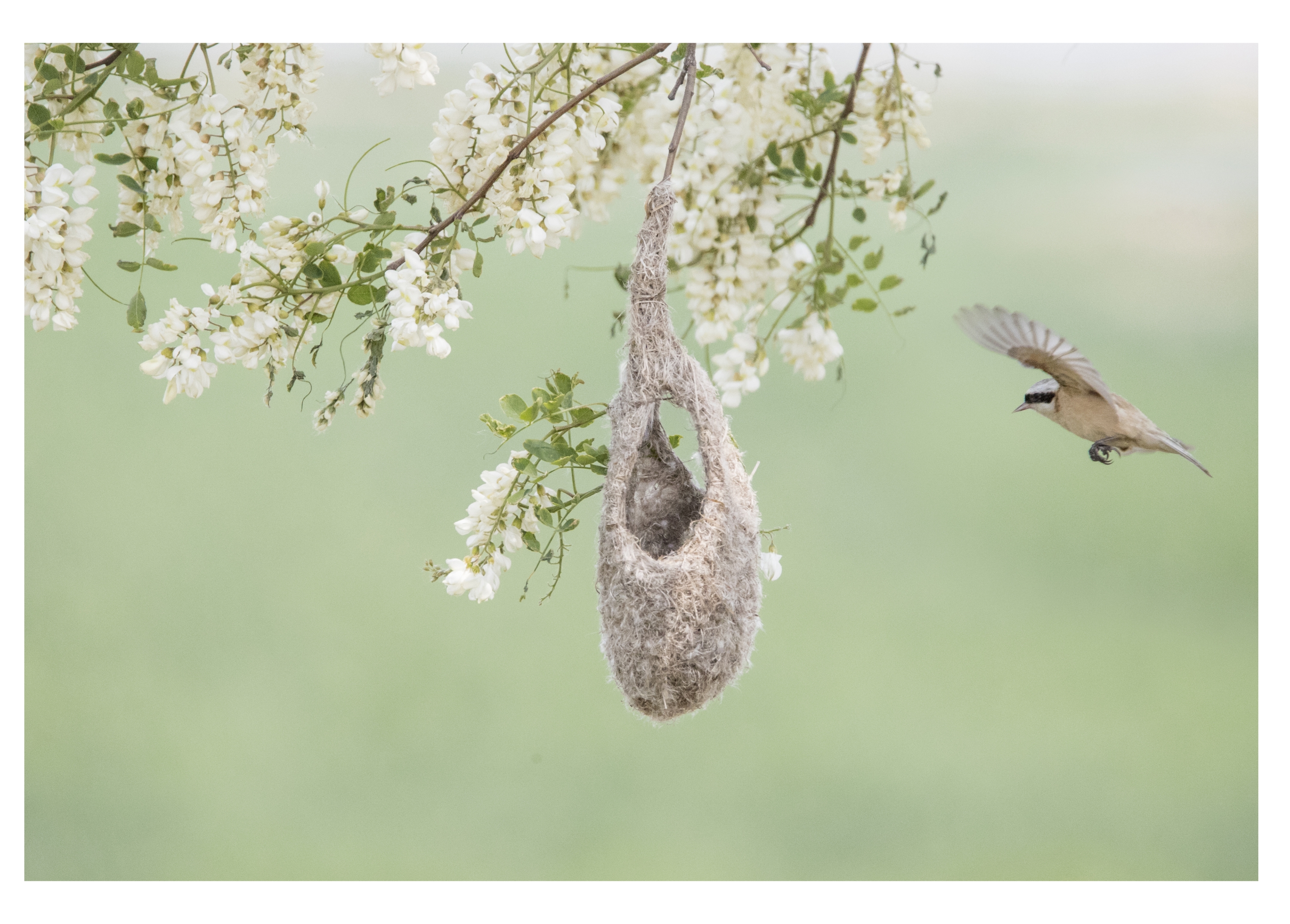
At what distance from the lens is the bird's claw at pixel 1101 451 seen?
1423mm

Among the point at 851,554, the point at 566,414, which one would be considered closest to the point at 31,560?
the point at 566,414

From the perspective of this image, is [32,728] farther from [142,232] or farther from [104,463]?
[142,232]

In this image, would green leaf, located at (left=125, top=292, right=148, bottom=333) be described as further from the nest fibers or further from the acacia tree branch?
the nest fibers

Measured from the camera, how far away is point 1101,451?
1.44 meters

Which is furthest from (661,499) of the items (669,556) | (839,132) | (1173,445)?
(1173,445)

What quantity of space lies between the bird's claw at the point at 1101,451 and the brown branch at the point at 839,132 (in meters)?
0.52

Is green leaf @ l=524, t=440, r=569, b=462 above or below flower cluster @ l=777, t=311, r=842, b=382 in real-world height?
below

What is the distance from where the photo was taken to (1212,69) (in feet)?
6.22

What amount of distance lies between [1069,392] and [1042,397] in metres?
0.03

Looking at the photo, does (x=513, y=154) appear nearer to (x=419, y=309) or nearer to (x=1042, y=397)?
(x=419, y=309)

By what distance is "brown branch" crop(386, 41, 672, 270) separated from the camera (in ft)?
3.96

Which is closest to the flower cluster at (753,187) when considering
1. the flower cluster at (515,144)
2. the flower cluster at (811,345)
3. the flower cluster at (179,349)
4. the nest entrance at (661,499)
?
the flower cluster at (811,345)

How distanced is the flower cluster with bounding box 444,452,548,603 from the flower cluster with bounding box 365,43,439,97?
454mm

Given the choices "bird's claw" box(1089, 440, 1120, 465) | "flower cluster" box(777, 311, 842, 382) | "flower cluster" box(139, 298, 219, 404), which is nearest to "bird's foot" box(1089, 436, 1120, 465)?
"bird's claw" box(1089, 440, 1120, 465)
